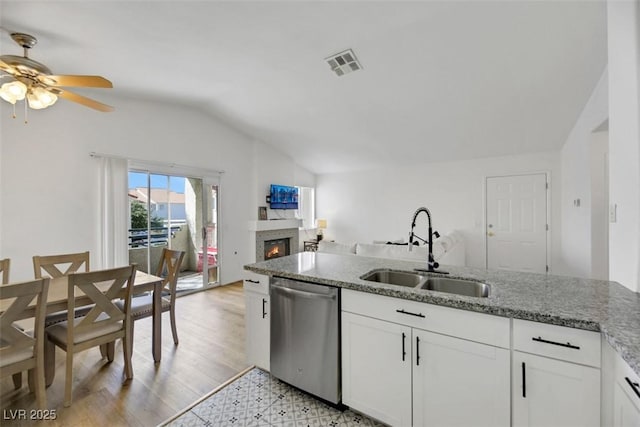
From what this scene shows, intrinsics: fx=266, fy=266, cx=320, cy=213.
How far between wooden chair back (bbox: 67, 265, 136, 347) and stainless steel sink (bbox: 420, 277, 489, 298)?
2.17 m

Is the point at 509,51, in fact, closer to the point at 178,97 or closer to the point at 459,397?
the point at 459,397

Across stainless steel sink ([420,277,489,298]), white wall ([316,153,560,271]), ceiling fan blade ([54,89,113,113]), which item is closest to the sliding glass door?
ceiling fan blade ([54,89,113,113])

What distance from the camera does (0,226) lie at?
2875mm

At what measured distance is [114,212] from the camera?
3.64m

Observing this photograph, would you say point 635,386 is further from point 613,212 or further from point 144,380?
point 144,380

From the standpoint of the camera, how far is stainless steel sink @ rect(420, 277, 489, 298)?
1.71 meters

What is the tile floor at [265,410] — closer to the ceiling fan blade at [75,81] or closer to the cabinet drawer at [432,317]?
the cabinet drawer at [432,317]

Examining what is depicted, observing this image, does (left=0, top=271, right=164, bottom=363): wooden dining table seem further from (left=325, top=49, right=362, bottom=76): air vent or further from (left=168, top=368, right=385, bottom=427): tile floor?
(left=325, top=49, right=362, bottom=76): air vent

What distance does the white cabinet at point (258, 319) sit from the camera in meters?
2.08

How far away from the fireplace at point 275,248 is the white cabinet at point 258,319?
3.40m

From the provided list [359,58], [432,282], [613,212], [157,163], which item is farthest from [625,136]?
[157,163]

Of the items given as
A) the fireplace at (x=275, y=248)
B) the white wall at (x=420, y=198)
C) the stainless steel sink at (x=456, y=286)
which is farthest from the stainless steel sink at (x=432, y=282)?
the white wall at (x=420, y=198)

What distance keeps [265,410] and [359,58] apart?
3394 mm

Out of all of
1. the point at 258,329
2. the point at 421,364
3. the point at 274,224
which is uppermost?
the point at 274,224
